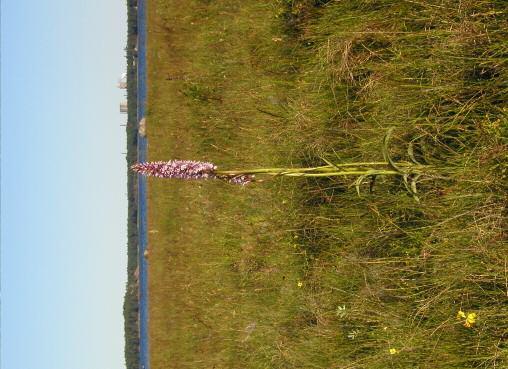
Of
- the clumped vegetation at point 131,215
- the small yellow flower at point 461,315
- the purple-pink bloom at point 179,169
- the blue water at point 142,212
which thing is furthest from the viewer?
the clumped vegetation at point 131,215

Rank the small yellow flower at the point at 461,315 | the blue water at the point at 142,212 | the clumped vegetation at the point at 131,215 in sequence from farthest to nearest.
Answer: the clumped vegetation at the point at 131,215
the blue water at the point at 142,212
the small yellow flower at the point at 461,315

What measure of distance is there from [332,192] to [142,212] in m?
5.33

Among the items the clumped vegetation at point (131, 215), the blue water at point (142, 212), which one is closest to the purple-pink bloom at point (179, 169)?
the blue water at point (142, 212)

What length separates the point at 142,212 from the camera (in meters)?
9.88

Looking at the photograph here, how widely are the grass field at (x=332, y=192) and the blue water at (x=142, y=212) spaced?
0.75 m

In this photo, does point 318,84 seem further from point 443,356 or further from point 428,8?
point 443,356

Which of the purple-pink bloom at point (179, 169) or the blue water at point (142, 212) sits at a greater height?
the purple-pink bloom at point (179, 169)

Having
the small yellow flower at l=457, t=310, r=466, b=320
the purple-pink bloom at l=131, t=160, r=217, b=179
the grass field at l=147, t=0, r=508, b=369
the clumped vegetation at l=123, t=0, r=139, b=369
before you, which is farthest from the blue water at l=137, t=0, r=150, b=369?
the small yellow flower at l=457, t=310, r=466, b=320

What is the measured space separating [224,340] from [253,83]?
3.23 m

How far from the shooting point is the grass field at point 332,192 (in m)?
3.79

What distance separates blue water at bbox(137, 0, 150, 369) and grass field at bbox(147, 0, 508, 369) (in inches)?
29.4

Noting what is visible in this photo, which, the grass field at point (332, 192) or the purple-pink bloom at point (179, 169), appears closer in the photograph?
the purple-pink bloom at point (179, 169)

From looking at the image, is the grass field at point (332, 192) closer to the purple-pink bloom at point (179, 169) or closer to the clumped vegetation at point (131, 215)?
the purple-pink bloom at point (179, 169)

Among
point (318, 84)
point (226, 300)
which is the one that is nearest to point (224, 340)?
point (226, 300)
